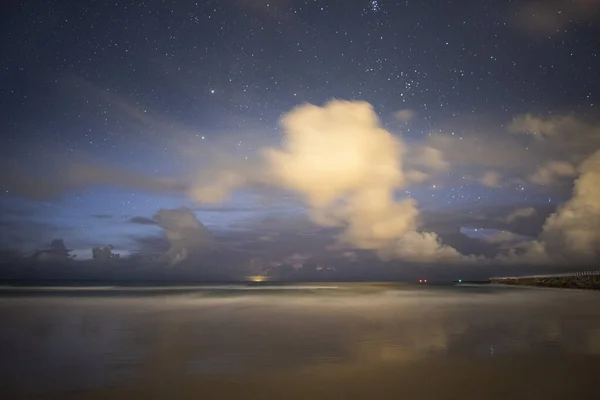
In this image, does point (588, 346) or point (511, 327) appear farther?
point (511, 327)

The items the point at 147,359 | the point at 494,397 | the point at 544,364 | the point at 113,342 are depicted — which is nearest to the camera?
the point at 494,397

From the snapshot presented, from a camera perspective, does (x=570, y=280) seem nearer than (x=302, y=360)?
No

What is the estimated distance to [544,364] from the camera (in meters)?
15.7

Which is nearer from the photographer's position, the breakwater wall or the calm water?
the calm water

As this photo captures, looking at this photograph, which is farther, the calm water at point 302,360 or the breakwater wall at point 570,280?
the breakwater wall at point 570,280

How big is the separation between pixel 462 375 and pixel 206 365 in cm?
785

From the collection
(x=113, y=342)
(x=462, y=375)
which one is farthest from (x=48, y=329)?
(x=462, y=375)

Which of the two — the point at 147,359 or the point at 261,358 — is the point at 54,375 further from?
the point at 261,358

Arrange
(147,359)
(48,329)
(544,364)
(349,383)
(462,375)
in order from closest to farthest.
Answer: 1. (349,383)
2. (462,375)
3. (544,364)
4. (147,359)
5. (48,329)

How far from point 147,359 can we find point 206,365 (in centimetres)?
250

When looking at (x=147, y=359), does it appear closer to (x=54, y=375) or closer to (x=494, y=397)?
(x=54, y=375)

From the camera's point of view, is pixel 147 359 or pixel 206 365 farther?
pixel 147 359

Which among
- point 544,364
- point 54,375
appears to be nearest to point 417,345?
point 544,364

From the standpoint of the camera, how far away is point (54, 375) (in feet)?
47.5
